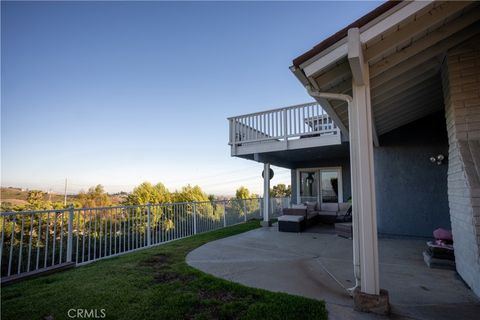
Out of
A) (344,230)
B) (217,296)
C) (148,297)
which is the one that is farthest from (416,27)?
(344,230)

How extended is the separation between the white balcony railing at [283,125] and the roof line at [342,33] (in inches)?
193

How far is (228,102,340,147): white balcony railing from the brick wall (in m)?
3.86

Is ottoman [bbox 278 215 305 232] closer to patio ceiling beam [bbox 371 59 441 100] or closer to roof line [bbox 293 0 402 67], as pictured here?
patio ceiling beam [bbox 371 59 441 100]

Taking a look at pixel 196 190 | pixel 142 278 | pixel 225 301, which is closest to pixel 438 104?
pixel 225 301

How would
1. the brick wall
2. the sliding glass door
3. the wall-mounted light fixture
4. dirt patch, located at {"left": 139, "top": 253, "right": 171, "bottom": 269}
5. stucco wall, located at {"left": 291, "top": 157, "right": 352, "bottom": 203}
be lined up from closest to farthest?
the brick wall → dirt patch, located at {"left": 139, "top": 253, "right": 171, "bottom": 269} → the wall-mounted light fixture → stucco wall, located at {"left": 291, "top": 157, "right": 352, "bottom": 203} → the sliding glass door

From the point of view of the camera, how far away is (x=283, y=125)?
305 inches

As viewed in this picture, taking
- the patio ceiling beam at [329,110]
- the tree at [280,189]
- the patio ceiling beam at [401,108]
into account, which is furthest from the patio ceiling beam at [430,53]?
the tree at [280,189]

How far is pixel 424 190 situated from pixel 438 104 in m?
2.07

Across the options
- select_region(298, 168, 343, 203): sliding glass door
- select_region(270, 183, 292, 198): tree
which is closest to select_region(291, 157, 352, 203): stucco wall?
select_region(298, 168, 343, 203): sliding glass door

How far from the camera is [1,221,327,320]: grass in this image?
91.7 inches

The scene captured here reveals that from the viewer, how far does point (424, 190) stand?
230 inches

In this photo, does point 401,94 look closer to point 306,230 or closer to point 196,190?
point 306,230

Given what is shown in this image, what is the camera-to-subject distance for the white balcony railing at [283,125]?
7.22 m

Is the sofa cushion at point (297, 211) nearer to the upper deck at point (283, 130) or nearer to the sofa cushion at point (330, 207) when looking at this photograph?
the sofa cushion at point (330, 207)
